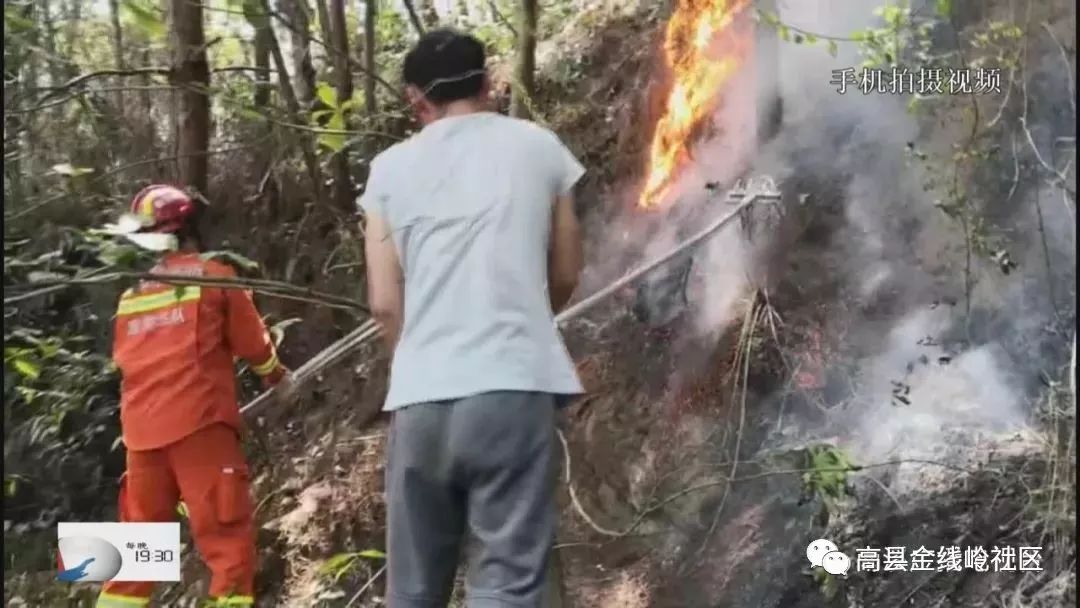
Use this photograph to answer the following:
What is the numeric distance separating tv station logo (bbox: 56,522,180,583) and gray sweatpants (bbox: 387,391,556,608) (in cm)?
48

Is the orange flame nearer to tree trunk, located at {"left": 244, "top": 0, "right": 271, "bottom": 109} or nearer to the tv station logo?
tree trunk, located at {"left": 244, "top": 0, "right": 271, "bottom": 109}

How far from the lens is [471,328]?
1749 millimetres

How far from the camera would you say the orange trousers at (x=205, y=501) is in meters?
2.08

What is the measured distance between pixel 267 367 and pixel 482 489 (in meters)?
0.54

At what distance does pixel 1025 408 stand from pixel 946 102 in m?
0.56

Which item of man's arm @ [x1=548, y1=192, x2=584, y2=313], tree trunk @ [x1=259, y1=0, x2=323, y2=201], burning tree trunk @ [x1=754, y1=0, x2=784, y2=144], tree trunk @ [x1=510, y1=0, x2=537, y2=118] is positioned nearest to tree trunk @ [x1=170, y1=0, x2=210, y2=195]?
tree trunk @ [x1=259, y1=0, x2=323, y2=201]

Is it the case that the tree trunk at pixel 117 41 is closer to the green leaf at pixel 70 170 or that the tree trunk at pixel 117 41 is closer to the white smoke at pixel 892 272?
the green leaf at pixel 70 170

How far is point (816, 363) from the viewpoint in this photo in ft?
6.82

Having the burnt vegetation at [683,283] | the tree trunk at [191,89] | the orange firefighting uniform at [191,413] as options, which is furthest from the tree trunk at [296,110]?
the orange firefighting uniform at [191,413]

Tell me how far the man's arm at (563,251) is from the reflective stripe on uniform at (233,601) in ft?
2.53

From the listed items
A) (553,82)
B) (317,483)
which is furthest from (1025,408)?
(317,483)

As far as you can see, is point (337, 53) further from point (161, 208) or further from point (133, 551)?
point (133, 551)

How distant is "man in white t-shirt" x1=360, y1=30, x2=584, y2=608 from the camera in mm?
1736

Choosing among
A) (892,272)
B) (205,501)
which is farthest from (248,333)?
(892,272)
